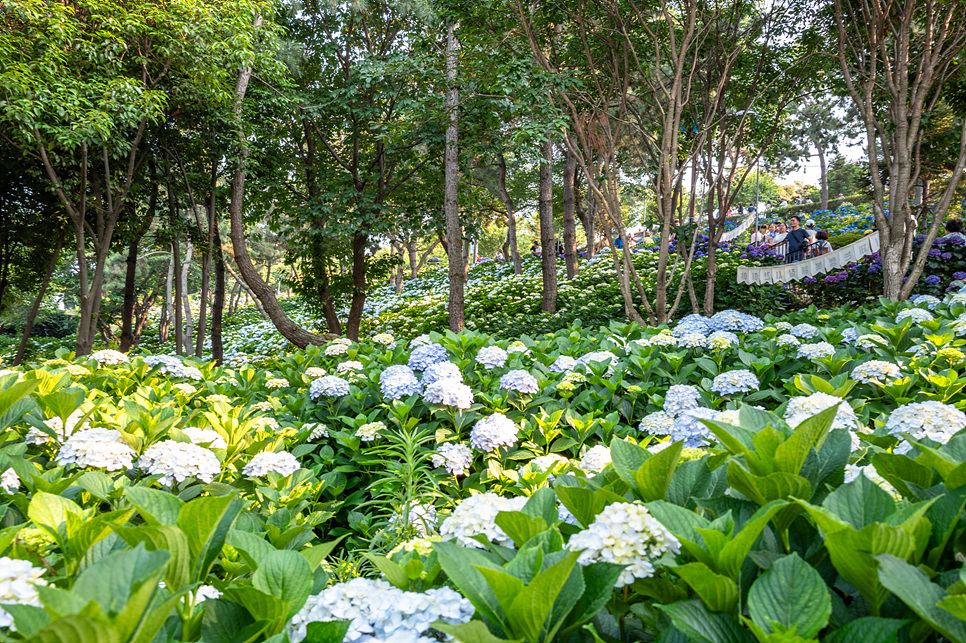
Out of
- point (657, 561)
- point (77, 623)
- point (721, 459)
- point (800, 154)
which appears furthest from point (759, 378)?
point (800, 154)

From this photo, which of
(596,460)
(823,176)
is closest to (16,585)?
(596,460)

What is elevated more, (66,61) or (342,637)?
(66,61)

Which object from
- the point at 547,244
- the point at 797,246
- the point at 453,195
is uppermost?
the point at 453,195

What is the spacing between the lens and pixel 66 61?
610 cm

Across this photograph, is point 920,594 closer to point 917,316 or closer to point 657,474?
point 657,474

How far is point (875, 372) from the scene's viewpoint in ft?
7.79

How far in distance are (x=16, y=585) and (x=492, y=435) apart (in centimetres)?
156

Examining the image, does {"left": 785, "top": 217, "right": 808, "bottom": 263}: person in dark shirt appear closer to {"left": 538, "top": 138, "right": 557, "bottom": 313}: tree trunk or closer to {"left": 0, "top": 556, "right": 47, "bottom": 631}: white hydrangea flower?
{"left": 538, "top": 138, "right": 557, "bottom": 313}: tree trunk

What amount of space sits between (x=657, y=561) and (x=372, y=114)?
9026mm

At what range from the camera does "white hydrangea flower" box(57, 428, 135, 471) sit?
1.62 meters

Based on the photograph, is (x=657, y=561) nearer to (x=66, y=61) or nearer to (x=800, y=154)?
(x=66, y=61)

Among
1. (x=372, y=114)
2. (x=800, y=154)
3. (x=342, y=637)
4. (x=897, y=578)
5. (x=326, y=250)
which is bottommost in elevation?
(x=342, y=637)

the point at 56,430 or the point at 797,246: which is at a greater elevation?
the point at 797,246

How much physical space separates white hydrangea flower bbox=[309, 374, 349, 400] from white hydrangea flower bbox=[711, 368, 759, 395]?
1901 mm
